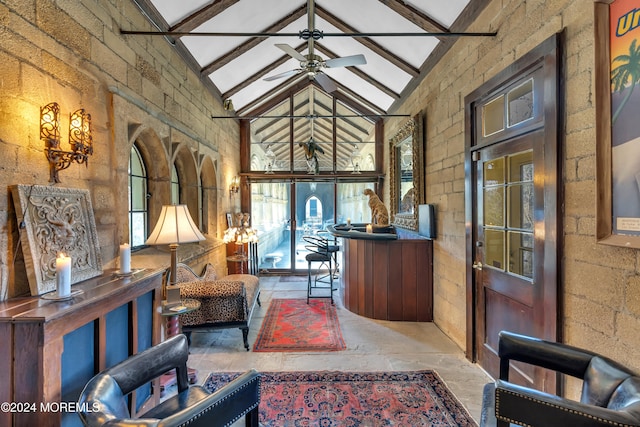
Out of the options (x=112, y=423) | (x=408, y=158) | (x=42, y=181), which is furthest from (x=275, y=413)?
(x=408, y=158)

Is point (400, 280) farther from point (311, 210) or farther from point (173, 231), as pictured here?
point (311, 210)

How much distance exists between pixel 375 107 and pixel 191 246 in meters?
4.22

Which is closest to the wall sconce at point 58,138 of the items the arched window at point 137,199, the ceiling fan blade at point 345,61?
the arched window at point 137,199

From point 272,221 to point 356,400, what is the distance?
5.13 m

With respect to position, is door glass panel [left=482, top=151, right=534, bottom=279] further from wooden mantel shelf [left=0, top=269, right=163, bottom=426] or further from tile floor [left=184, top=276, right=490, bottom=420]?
wooden mantel shelf [left=0, top=269, right=163, bottom=426]

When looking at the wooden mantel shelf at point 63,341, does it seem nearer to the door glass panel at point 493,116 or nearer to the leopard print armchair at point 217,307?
the leopard print armchair at point 217,307

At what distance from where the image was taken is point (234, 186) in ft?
19.2

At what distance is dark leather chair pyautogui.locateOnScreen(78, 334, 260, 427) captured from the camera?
40.1 inches

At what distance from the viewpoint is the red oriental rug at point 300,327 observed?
311cm

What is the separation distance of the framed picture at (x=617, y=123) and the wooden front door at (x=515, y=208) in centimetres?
32

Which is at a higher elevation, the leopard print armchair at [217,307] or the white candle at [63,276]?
the white candle at [63,276]

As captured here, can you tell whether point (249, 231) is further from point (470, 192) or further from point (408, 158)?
point (470, 192)

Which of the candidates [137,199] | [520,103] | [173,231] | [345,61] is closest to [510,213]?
[520,103]

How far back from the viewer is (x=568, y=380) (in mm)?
1784
